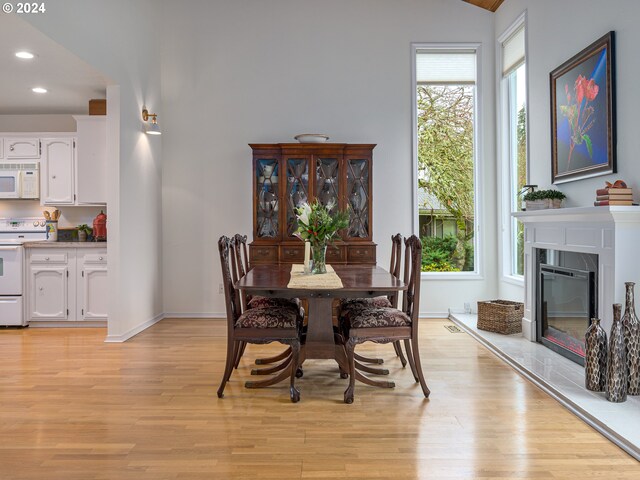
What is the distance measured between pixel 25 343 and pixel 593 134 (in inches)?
200

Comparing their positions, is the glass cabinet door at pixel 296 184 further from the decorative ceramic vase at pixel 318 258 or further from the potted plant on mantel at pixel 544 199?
the potted plant on mantel at pixel 544 199

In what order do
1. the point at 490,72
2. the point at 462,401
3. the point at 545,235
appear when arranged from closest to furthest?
the point at 462,401 < the point at 545,235 < the point at 490,72

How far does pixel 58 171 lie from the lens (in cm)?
543

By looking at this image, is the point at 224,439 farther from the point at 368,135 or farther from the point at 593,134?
the point at 368,135

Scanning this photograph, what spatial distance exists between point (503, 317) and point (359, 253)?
A: 1579 mm

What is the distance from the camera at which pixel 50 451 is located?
2287mm

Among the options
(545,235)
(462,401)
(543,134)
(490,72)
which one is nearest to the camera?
(462,401)

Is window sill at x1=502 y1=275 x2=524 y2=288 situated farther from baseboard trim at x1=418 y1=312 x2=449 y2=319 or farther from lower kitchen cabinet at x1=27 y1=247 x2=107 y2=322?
lower kitchen cabinet at x1=27 y1=247 x2=107 y2=322

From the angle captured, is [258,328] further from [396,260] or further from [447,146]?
[447,146]

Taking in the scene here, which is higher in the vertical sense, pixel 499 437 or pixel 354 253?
pixel 354 253

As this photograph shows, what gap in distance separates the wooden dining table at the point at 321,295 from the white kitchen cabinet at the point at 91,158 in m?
2.70

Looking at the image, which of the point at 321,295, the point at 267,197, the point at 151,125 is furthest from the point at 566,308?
the point at 151,125

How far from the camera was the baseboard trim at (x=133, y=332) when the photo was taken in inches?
176

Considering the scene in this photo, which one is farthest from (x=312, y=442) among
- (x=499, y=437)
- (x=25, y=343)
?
(x=25, y=343)
